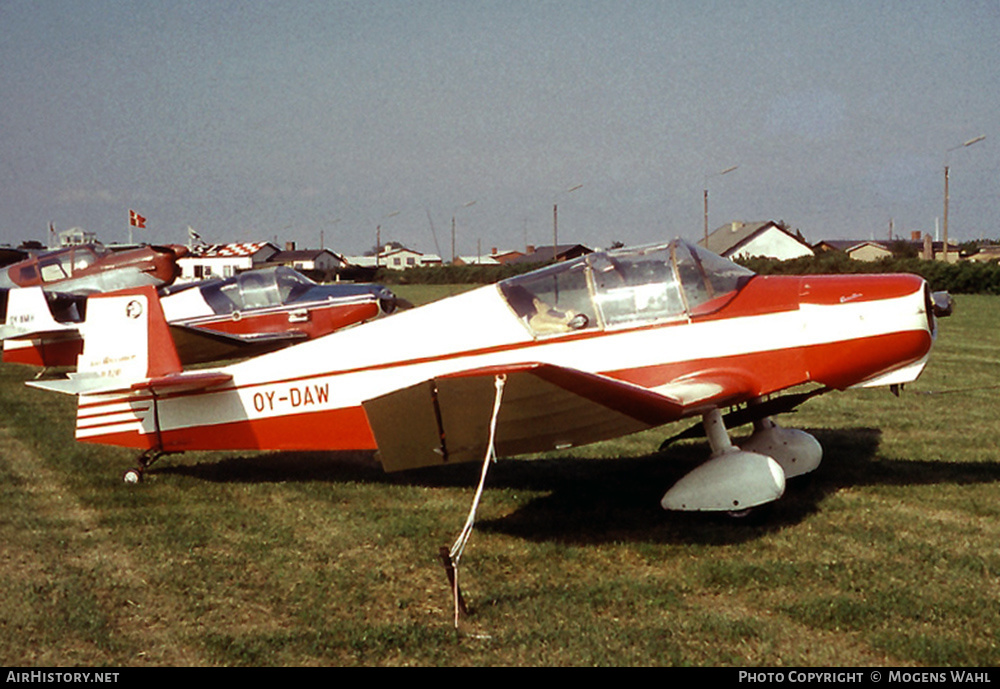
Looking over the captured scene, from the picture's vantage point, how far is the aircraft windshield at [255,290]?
1400 cm

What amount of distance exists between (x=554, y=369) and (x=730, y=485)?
167 centimetres

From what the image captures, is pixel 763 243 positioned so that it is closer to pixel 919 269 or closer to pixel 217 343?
pixel 919 269

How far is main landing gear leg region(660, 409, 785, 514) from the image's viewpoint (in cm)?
555

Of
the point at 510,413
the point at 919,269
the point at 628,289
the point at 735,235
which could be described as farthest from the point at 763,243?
the point at 510,413

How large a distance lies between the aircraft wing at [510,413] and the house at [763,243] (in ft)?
224

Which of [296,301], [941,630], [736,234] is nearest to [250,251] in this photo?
[736,234]

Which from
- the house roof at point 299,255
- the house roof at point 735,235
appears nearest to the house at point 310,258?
the house roof at point 299,255

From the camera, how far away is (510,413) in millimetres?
5234

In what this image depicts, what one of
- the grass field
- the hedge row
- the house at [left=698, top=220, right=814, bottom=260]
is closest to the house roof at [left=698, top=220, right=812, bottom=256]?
the house at [left=698, top=220, right=814, bottom=260]

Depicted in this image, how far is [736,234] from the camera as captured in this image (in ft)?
249

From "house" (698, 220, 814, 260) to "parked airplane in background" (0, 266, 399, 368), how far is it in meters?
60.9

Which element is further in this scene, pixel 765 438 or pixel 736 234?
pixel 736 234
